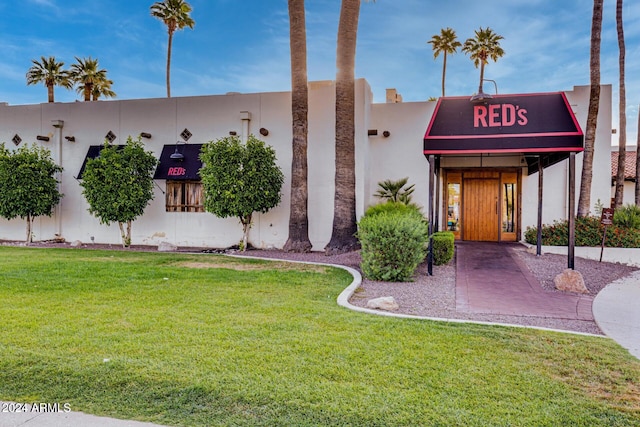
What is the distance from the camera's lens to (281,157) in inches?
588

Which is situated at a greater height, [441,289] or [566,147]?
[566,147]

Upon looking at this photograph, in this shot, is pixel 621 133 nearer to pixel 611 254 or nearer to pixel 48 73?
pixel 611 254

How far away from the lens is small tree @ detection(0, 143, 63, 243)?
49.5 ft

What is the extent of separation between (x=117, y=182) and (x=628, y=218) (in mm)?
15876

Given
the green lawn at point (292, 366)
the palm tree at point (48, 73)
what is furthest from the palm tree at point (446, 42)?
the green lawn at point (292, 366)

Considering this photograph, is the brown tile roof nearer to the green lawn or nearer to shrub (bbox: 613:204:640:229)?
shrub (bbox: 613:204:640:229)

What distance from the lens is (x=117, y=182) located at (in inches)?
558

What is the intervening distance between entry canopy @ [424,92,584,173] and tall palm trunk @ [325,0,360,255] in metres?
3.85

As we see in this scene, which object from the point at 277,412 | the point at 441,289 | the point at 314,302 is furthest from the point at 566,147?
the point at 277,412

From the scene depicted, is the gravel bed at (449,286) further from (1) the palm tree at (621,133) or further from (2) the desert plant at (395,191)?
(1) the palm tree at (621,133)

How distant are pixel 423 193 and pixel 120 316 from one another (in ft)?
36.6

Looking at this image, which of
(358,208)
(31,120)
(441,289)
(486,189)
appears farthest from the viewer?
(31,120)

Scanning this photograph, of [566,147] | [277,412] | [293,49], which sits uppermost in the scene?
[293,49]

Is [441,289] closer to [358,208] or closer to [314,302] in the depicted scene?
[314,302]
